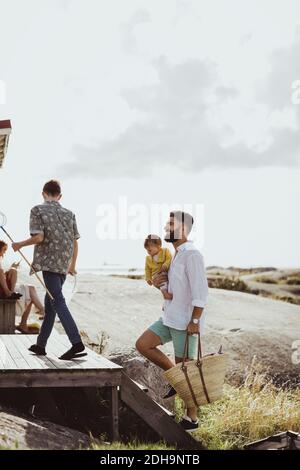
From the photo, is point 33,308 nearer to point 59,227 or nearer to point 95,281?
point 59,227

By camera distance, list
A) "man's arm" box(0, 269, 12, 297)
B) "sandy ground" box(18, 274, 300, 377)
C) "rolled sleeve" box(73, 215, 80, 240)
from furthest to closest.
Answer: "sandy ground" box(18, 274, 300, 377), "man's arm" box(0, 269, 12, 297), "rolled sleeve" box(73, 215, 80, 240)

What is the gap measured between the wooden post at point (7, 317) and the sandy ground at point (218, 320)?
4.62ft

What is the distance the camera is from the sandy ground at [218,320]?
14.6 metres

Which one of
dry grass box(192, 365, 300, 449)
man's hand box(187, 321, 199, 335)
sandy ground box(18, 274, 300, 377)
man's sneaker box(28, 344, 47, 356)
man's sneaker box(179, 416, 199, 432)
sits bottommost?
dry grass box(192, 365, 300, 449)

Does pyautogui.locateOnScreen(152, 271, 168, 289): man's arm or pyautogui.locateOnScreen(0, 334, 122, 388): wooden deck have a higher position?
pyautogui.locateOnScreen(152, 271, 168, 289): man's arm

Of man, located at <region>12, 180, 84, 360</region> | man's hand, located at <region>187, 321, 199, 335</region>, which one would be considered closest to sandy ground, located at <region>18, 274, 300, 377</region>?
man, located at <region>12, 180, 84, 360</region>

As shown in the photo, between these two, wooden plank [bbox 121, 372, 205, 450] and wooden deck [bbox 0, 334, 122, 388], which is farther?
wooden plank [bbox 121, 372, 205, 450]

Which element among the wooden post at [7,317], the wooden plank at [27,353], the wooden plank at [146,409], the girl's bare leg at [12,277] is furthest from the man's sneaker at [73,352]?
the girl's bare leg at [12,277]

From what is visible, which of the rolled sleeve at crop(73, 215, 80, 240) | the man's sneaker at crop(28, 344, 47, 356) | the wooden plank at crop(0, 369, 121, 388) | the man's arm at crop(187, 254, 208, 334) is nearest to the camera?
the man's arm at crop(187, 254, 208, 334)

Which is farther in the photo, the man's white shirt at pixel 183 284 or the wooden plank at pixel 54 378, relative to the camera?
the wooden plank at pixel 54 378

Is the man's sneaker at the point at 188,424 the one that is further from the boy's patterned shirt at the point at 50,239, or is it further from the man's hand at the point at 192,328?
the boy's patterned shirt at the point at 50,239

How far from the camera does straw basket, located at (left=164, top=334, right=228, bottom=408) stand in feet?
22.6

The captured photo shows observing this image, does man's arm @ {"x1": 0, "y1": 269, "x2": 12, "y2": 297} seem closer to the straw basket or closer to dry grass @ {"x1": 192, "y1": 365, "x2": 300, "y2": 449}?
dry grass @ {"x1": 192, "y1": 365, "x2": 300, "y2": 449}
